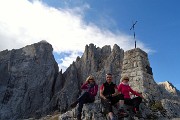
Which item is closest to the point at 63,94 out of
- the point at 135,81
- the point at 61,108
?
the point at 61,108

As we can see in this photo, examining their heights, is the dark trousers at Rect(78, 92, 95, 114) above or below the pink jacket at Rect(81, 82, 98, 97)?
below

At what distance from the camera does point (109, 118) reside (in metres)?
11.9

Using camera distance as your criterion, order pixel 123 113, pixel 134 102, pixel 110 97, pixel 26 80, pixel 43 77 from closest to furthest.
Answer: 1. pixel 123 113
2. pixel 110 97
3. pixel 134 102
4. pixel 43 77
5. pixel 26 80

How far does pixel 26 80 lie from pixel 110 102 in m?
105

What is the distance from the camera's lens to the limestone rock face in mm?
104938

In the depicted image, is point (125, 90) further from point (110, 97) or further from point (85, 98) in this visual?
point (85, 98)

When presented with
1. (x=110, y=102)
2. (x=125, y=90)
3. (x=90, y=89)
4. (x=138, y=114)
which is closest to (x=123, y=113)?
(x=110, y=102)

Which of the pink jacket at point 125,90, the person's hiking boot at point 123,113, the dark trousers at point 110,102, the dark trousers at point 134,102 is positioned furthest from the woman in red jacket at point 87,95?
the dark trousers at point 134,102

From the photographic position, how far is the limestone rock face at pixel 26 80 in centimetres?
10494

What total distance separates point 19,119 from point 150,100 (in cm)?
9092

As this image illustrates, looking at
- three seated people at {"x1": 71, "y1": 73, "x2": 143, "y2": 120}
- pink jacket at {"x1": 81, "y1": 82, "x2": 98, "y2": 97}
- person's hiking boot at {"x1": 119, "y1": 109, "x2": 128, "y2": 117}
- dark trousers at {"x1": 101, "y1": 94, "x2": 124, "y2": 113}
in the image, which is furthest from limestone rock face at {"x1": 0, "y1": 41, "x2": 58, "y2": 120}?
person's hiking boot at {"x1": 119, "y1": 109, "x2": 128, "y2": 117}

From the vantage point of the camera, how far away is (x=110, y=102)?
40.0 ft

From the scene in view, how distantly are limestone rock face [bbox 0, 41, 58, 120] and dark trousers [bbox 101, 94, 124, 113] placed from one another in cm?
9034

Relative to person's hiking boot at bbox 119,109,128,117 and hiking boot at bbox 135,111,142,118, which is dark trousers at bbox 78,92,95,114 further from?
hiking boot at bbox 135,111,142,118
